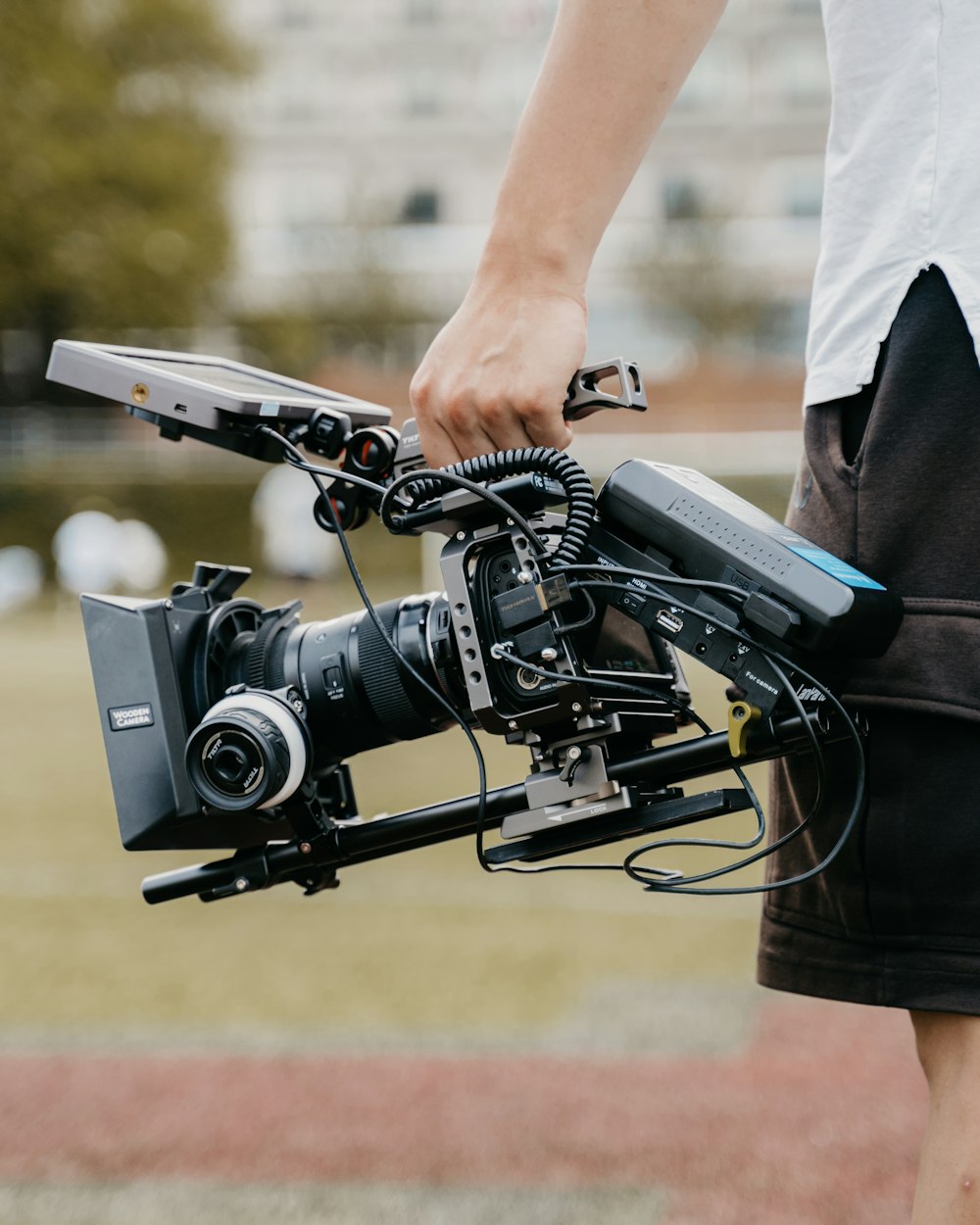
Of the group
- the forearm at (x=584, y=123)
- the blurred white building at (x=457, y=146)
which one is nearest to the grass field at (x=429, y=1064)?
the forearm at (x=584, y=123)

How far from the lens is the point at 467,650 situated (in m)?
1.25

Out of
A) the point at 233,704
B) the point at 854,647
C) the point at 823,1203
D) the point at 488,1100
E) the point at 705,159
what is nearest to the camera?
the point at 854,647

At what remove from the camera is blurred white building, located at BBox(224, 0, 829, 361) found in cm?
3456

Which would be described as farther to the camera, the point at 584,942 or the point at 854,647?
the point at 584,942

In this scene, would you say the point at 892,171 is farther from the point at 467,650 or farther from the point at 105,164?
the point at 105,164

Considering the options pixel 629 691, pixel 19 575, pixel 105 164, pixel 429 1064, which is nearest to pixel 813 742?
pixel 629 691

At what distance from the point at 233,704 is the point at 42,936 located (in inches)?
123

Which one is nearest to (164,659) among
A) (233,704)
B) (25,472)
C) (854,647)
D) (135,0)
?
(233,704)

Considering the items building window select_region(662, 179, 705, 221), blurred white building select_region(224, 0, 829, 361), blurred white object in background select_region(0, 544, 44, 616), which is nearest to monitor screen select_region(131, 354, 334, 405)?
blurred white object in background select_region(0, 544, 44, 616)

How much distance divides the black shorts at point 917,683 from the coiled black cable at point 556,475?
7.9 inches

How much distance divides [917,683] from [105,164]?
27.8 meters

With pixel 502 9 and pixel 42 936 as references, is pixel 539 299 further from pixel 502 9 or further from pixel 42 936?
pixel 502 9

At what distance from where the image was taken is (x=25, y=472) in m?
22.0

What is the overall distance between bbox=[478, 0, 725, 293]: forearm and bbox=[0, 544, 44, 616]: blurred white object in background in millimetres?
18888
